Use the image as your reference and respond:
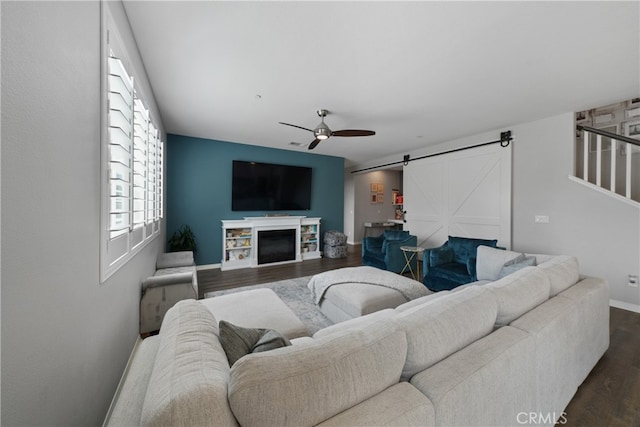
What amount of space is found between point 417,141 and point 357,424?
→ 5133 millimetres

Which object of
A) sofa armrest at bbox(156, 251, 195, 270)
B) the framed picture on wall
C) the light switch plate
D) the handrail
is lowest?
sofa armrest at bbox(156, 251, 195, 270)

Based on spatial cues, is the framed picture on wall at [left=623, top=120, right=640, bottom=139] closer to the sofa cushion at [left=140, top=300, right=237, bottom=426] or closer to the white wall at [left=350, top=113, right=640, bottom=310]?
the white wall at [left=350, top=113, right=640, bottom=310]

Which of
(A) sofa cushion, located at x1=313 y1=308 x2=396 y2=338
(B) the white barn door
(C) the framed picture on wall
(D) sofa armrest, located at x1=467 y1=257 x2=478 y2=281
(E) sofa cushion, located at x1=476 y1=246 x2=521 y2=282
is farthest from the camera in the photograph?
(B) the white barn door

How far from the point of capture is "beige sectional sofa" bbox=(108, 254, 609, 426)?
2.02 feet

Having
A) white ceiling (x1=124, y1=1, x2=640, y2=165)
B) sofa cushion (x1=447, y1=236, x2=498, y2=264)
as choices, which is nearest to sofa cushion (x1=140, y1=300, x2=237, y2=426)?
white ceiling (x1=124, y1=1, x2=640, y2=165)

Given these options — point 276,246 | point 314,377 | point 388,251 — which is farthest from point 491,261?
point 276,246

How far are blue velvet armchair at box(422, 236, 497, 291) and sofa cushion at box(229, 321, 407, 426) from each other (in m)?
2.74

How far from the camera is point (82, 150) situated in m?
1.10

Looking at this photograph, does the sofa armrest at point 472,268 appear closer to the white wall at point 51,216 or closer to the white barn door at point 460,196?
the white barn door at point 460,196

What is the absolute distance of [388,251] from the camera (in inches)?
166

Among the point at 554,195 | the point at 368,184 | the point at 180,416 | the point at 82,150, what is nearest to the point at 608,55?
the point at 554,195

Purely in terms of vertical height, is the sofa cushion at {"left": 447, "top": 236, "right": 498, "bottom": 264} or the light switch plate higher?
the light switch plate

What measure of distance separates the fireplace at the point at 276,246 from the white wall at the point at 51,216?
3.82 metres

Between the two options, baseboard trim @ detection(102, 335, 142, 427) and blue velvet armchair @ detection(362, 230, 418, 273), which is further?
blue velvet armchair @ detection(362, 230, 418, 273)
